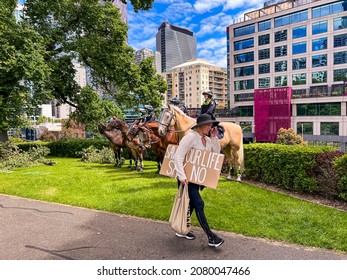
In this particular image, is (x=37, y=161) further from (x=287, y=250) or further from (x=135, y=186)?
(x=287, y=250)

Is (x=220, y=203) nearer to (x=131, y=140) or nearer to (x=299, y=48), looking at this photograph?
(x=131, y=140)

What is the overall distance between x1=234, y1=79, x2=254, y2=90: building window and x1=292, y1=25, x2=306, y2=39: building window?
1314 centimetres

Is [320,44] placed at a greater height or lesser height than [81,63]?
greater

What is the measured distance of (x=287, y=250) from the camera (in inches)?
188

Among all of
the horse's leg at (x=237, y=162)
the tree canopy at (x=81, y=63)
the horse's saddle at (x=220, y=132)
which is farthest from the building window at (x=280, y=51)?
the horse's saddle at (x=220, y=132)

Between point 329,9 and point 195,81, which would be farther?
point 195,81

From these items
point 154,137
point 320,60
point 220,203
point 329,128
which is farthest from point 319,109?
point 220,203

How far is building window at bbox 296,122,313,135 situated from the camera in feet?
175

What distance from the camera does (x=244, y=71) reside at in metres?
67.3

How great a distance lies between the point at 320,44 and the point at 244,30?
61.5 ft

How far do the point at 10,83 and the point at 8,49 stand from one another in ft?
8.13

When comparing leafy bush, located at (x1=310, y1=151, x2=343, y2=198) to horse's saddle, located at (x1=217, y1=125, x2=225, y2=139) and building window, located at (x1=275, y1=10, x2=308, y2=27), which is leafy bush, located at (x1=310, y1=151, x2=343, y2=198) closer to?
horse's saddle, located at (x1=217, y1=125, x2=225, y2=139)

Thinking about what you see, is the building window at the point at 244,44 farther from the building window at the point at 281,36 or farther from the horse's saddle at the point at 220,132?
the horse's saddle at the point at 220,132
